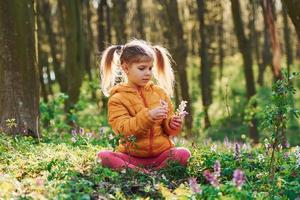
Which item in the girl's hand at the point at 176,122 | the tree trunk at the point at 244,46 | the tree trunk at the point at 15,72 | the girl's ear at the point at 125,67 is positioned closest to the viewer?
the girl's hand at the point at 176,122

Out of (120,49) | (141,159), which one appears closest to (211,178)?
(141,159)

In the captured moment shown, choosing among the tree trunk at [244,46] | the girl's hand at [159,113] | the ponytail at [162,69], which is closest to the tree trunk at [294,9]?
the ponytail at [162,69]

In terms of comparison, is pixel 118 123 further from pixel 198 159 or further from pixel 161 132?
pixel 198 159

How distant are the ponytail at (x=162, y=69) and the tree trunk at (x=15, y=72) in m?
2.38

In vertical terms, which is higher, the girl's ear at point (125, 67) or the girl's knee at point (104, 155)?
the girl's ear at point (125, 67)

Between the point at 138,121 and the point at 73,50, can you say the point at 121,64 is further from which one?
the point at 73,50

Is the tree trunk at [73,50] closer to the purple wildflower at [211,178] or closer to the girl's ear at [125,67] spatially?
the girl's ear at [125,67]

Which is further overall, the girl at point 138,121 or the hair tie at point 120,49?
the hair tie at point 120,49

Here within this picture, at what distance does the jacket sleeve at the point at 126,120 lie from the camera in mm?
5621

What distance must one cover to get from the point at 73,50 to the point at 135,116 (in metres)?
9.71

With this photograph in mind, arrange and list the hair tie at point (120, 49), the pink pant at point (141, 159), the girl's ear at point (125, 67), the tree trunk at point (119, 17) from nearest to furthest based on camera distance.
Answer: the pink pant at point (141, 159), the girl's ear at point (125, 67), the hair tie at point (120, 49), the tree trunk at point (119, 17)

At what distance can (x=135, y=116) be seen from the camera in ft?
Answer: 18.9

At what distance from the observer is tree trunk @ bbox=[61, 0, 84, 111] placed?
48.3ft

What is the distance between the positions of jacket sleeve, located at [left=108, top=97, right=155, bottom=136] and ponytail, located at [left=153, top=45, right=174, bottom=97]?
0.75 meters
